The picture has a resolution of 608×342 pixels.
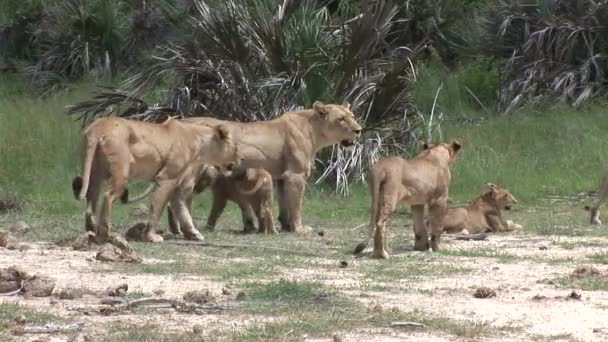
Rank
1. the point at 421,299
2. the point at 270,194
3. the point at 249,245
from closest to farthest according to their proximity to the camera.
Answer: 1. the point at 421,299
2. the point at 249,245
3. the point at 270,194

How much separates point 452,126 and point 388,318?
1372cm

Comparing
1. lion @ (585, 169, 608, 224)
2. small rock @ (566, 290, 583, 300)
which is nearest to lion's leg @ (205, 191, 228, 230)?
lion @ (585, 169, 608, 224)

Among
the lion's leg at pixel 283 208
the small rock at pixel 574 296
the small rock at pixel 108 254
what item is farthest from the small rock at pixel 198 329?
the lion's leg at pixel 283 208

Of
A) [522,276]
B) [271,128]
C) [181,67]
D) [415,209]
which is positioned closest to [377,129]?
[181,67]

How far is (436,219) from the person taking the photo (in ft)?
41.0

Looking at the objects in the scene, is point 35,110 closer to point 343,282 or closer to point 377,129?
point 377,129

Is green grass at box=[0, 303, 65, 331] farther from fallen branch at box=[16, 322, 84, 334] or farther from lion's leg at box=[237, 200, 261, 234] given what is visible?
lion's leg at box=[237, 200, 261, 234]

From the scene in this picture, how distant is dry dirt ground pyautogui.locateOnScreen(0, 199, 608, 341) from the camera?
797 cm

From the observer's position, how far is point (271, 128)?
14.9m

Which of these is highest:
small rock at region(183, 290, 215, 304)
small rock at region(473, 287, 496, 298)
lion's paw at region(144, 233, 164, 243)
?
lion's paw at region(144, 233, 164, 243)

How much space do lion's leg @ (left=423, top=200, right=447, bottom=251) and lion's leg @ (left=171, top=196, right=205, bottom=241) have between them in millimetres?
2243

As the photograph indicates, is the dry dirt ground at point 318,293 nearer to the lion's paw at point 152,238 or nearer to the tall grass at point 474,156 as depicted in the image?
the lion's paw at point 152,238

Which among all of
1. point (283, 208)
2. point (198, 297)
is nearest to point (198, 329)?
point (198, 297)

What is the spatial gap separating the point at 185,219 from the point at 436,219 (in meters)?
2.50
